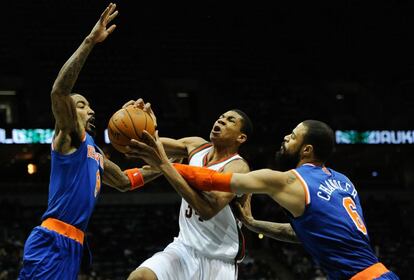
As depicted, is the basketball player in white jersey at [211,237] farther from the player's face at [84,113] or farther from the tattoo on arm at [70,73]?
the tattoo on arm at [70,73]

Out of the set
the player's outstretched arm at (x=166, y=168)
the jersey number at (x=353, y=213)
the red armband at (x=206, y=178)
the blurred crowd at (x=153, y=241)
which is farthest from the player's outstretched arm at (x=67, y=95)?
the blurred crowd at (x=153, y=241)

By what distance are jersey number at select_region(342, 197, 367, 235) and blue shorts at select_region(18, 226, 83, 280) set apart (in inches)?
76.4

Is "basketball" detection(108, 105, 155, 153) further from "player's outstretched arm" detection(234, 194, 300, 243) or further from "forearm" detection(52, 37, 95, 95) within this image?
"player's outstretched arm" detection(234, 194, 300, 243)

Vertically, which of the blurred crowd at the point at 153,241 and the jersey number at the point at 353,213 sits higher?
the jersey number at the point at 353,213

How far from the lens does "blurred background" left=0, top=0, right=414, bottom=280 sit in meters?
17.5

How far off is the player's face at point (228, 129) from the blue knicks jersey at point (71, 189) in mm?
1265

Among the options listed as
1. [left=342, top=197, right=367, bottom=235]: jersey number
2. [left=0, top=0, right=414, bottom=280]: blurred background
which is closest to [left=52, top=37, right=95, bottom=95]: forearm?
[left=342, top=197, right=367, bottom=235]: jersey number

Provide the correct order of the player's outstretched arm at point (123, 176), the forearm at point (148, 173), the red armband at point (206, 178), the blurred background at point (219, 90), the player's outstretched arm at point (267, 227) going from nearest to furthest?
the red armband at point (206, 178) < the player's outstretched arm at point (267, 227) < the player's outstretched arm at point (123, 176) < the forearm at point (148, 173) < the blurred background at point (219, 90)

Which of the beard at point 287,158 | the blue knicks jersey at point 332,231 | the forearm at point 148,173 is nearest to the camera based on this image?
the blue knicks jersey at point 332,231

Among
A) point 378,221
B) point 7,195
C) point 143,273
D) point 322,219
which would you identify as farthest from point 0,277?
point 378,221

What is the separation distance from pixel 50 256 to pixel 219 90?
16.3 meters

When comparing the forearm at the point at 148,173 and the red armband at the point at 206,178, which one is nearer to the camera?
the red armband at the point at 206,178

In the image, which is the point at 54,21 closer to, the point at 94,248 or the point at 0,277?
the point at 94,248

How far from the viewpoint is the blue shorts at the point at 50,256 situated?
4.66 metres
